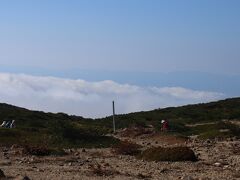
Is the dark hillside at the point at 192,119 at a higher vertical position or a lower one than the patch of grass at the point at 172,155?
higher

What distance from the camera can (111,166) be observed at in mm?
22891

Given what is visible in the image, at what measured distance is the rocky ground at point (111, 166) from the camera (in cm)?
1975

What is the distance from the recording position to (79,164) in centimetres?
2341

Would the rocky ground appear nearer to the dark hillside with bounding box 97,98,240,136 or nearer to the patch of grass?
the patch of grass

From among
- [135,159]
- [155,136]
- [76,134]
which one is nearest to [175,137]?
[155,136]

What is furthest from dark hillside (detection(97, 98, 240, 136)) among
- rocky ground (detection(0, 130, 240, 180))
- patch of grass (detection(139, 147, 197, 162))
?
patch of grass (detection(139, 147, 197, 162))

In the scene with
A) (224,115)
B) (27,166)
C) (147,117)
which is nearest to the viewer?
(27,166)

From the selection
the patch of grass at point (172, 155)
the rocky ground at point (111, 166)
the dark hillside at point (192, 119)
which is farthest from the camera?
the dark hillside at point (192, 119)

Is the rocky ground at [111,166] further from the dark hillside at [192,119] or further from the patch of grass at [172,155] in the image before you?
the dark hillside at [192,119]

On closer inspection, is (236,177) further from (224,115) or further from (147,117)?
(147,117)

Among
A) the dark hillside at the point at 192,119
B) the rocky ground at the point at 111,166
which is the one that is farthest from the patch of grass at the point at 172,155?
the dark hillside at the point at 192,119

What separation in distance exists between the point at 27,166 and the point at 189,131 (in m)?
27.0

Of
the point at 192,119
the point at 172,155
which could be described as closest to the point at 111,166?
the point at 172,155

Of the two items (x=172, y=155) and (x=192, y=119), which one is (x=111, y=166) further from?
(x=192, y=119)
